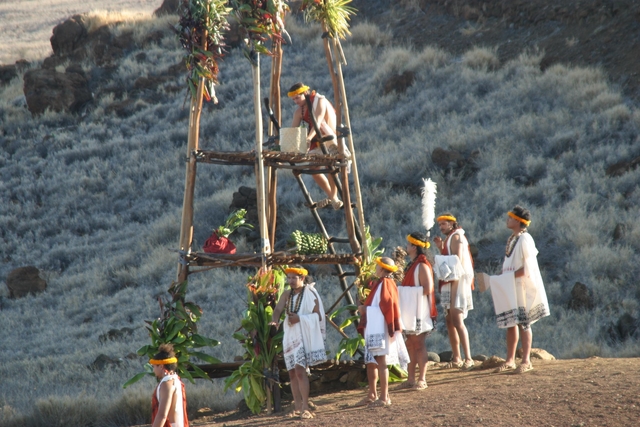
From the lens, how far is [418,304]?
846cm

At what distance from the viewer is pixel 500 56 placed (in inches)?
922

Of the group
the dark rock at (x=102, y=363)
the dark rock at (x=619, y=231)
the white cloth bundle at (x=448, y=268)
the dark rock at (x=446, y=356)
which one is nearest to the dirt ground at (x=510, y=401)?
the white cloth bundle at (x=448, y=268)

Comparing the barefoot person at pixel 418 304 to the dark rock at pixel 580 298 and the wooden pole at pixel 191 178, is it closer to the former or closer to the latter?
the wooden pole at pixel 191 178

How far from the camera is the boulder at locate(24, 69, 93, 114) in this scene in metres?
27.0

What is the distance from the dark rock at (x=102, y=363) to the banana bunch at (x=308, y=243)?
501 centimetres

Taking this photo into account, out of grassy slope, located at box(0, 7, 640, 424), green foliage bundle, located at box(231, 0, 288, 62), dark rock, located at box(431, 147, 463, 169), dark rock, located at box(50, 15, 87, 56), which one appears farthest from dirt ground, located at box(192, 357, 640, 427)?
dark rock, located at box(50, 15, 87, 56)

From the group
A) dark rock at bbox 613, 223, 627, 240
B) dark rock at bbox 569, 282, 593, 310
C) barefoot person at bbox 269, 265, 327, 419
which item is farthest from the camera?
dark rock at bbox 613, 223, 627, 240

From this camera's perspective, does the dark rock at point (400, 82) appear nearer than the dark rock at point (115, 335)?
No

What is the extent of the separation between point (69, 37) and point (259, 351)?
25.1 meters

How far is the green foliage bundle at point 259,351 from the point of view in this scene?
8695mm

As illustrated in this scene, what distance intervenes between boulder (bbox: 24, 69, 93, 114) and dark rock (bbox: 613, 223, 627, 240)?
739 inches

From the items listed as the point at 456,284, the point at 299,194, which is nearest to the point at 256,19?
the point at 456,284

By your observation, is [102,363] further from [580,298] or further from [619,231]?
[619,231]

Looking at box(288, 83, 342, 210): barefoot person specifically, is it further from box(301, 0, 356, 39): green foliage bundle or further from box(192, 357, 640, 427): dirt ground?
box(192, 357, 640, 427): dirt ground
